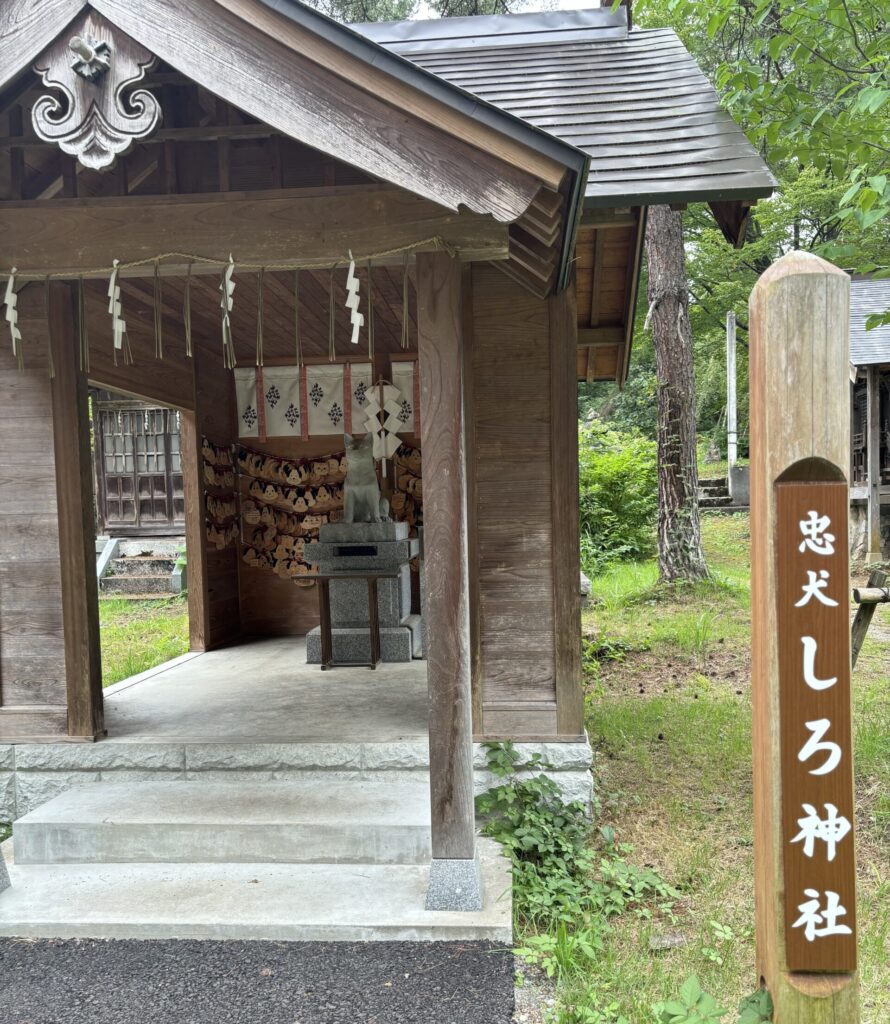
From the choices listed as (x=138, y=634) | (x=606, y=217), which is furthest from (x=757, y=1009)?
(x=138, y=634)

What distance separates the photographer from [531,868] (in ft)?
12.9

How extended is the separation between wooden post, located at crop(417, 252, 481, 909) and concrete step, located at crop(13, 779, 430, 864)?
44 centimetres

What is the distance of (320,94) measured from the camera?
10.4 feet

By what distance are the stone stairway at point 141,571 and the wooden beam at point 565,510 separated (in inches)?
423

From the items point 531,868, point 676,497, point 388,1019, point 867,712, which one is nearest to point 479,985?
point 388,1019

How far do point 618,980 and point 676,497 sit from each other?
28.0 feet

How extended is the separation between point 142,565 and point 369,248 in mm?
12645

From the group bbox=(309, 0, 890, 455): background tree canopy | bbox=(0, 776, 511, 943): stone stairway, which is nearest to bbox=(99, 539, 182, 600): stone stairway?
bbox=(309, 0, 890, 455): background tree canopy

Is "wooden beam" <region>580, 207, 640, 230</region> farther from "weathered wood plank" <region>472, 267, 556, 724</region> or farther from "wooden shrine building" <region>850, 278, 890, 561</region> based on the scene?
"wooden shrine building" <region>850, 278, 890, 561</region>

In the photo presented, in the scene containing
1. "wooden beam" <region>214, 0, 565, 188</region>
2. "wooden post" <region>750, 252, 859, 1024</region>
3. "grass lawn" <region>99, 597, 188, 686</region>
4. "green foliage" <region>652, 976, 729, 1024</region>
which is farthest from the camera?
"grass lawn" <region>99, 597, 188, 686</region>

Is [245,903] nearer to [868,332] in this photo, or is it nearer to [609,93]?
[609,93]

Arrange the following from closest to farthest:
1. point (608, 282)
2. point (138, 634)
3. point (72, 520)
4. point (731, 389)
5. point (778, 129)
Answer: point (72, 520)
point (778, 129)
point (608, 282)
point (138, 634)
point (731, 389)

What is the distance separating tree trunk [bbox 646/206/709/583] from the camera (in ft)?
35.7

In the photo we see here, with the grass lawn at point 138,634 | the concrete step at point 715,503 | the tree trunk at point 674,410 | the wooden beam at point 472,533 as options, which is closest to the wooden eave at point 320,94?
the wooden beam at point 472,533
